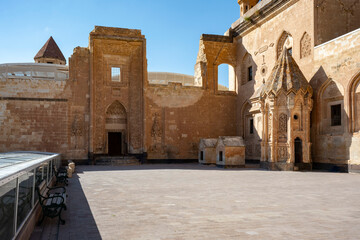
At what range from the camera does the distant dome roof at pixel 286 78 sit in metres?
17.6

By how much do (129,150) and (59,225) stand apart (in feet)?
57.0

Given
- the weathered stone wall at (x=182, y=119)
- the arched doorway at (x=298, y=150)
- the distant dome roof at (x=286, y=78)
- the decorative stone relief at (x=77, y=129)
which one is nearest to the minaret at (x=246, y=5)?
the weathered stone wall at (x=182, y=119)

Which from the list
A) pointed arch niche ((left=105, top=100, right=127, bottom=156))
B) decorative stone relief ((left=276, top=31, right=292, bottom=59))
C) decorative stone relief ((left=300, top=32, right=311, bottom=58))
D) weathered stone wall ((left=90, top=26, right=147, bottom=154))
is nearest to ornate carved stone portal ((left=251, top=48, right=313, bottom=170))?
decorative stone relief ((left=300, top=32, right=311, bottom=58))

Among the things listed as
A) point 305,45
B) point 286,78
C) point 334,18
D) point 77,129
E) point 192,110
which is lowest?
point 77,129


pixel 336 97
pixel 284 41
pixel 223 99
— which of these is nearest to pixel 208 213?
pixel 336 97

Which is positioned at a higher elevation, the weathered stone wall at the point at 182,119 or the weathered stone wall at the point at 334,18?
the weathered stone wall at the point at 334,18

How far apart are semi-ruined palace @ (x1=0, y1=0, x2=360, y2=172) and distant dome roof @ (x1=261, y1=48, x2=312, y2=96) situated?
2.3 inches

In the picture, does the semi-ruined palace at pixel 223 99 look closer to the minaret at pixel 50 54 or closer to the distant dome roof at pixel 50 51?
the minaret at pixel 50 54

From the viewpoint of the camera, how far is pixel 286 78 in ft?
58.8

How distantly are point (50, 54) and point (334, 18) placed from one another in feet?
89.3

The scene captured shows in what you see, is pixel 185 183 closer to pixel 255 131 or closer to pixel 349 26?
pixel 255 131

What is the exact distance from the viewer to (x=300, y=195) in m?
9.16

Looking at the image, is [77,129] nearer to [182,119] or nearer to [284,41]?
[182,119]

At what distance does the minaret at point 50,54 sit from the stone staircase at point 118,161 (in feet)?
56.4
